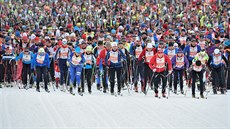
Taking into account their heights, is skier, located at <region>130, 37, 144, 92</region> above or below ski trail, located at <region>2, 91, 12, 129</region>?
above

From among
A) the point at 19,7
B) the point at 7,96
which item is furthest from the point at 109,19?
the point at 7,96

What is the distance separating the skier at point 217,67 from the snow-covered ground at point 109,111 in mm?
1189

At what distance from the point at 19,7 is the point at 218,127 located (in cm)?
2841

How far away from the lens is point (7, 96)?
2092 centimetres

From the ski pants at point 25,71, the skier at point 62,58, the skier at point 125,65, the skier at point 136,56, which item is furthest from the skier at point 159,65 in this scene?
the ski pants at point 25,71

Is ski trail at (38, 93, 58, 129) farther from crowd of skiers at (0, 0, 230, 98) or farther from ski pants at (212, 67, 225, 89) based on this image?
ski pants at (212, 67, 225, 89)

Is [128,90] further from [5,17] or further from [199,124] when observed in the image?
[5,17]

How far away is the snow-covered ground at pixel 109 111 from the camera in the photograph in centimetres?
1537

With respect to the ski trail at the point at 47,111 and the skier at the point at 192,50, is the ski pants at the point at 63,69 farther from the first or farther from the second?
the skier at the point at 192,50

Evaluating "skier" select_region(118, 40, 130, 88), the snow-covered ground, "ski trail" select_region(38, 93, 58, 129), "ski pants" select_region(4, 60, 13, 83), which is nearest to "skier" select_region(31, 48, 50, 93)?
the snow-covered ground

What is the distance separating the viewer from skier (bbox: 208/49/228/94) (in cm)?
2272

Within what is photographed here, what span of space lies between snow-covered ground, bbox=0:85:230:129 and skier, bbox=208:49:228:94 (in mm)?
1189

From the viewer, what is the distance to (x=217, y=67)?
23.0 m

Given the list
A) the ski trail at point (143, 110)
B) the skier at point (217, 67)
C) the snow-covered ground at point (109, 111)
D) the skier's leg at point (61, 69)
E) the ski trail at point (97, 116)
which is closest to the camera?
the snow-covered ground at point (109, 111)
